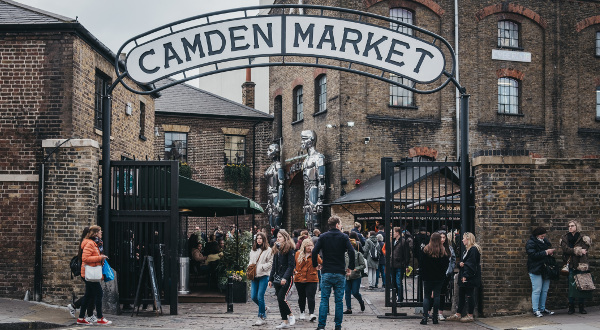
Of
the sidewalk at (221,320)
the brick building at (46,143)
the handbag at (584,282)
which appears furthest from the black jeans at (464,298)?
the brick building at (46,143)

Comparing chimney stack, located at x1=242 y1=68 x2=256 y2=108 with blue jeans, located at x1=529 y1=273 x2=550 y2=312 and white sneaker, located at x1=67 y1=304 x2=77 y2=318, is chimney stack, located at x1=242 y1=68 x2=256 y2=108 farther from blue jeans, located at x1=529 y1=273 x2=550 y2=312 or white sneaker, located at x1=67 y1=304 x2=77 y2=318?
blue jeans, located at x1=529 y1=273 x2=550 y2=312

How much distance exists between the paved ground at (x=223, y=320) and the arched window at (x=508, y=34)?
57.5ft

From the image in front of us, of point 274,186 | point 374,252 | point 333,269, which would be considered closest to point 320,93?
point 274,186

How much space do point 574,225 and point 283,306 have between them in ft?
17.5

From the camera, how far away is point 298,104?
32062mm

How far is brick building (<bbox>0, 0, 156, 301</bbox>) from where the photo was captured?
14391mm

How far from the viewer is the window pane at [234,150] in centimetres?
3422

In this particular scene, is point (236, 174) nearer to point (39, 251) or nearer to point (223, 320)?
point (39, 251)

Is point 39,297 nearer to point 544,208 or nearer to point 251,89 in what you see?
point 544,208

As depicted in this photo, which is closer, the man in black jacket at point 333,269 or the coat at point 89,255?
the man in black jacket at point 333,269

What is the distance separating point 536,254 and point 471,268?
1.26 m

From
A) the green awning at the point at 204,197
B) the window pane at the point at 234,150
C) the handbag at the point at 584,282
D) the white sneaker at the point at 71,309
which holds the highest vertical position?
the window pane at the point at 234,150

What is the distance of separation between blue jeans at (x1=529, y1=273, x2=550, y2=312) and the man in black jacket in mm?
3727

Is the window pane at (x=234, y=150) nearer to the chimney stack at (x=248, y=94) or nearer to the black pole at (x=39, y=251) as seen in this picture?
the chimney stack at (x=248, y=94)
